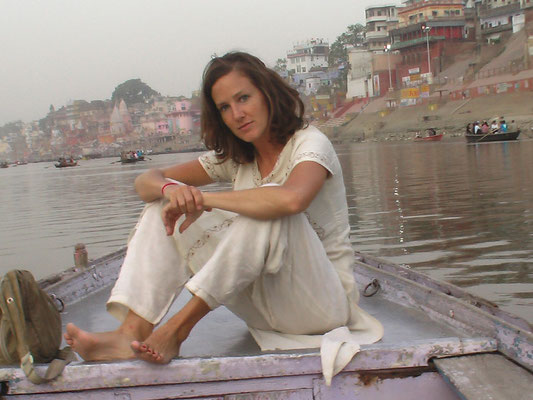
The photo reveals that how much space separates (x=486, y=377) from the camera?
5.06 ft

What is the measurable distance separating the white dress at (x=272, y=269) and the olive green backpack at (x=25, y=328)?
0.66ft

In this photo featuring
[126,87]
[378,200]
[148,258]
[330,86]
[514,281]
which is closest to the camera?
[148,258]

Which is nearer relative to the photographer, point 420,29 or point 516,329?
point 516,329

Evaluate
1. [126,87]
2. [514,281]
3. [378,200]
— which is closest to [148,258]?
[514,281]

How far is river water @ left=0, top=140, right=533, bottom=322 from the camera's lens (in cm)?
504

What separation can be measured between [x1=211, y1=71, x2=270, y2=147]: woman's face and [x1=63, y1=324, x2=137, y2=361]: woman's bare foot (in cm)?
79

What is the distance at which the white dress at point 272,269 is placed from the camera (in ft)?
5.81

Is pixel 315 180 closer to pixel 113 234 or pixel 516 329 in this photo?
Result: pixel 516 329

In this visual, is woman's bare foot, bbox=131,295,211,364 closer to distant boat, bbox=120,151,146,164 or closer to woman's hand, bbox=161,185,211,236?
woman's hand, bbox=161,185,211,236

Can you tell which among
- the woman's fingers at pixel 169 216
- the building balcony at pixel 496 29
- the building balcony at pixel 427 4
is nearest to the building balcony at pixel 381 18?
the building balcony at pixel 427 4

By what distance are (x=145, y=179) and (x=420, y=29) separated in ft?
179

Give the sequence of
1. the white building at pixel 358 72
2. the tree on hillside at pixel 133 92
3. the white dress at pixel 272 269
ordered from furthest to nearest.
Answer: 1. the tree on hillside at pixel 133 92
2. the white building at pixel 358 72
3. the white dress at pixel 272 269

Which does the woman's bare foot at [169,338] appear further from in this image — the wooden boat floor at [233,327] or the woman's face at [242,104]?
the woman's face at [242,104]

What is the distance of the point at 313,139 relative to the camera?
211 cm
